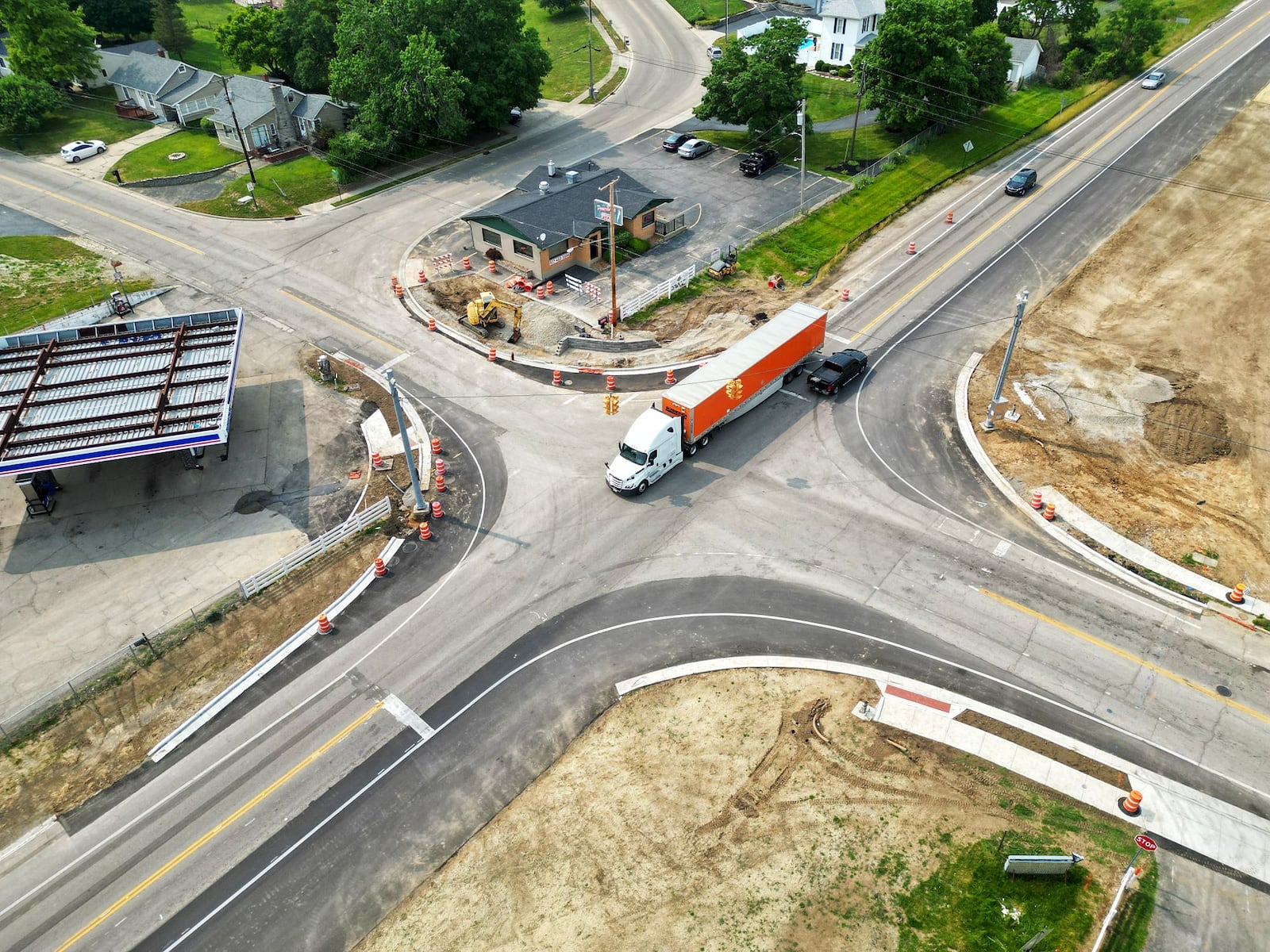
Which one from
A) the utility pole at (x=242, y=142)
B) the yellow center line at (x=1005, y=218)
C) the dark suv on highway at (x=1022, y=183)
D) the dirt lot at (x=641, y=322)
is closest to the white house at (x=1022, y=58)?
the yellow center line at (x=1005, y=218)

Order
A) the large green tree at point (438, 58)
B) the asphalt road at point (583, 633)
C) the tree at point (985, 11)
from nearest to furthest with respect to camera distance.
A: the asphalt road at point (583, 633), the large green tree at point (438, 58), the tree at point (985, 11)

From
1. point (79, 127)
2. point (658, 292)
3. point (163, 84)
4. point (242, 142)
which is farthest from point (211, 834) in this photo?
point (79, 127)

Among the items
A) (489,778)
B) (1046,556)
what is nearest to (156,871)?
(489,778)

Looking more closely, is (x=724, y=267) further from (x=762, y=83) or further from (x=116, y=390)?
(x=116, y=390)

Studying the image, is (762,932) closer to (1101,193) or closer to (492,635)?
(492,635)

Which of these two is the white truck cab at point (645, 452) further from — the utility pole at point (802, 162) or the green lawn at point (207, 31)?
the green lawn at point (207, 31)
